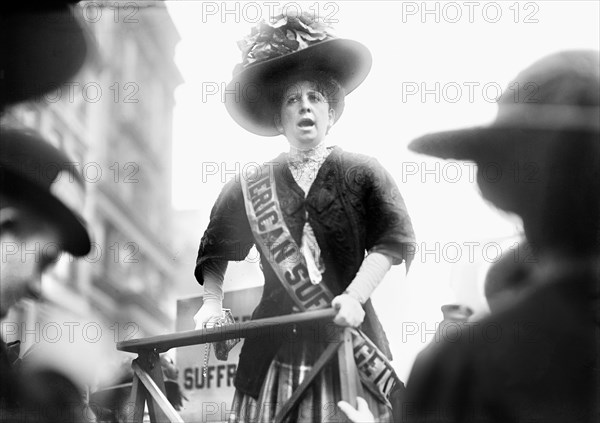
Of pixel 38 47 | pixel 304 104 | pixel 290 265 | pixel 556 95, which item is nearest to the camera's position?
pixel 290 265

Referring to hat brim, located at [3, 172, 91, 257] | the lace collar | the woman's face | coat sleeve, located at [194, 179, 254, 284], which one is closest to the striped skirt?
coat sleeve, located at [194, 179, 254, 284]

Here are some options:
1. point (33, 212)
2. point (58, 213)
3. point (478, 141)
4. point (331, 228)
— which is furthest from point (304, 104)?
point (33, 212)

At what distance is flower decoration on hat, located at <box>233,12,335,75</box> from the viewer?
19.6 ft

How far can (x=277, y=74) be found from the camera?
6.01 meters

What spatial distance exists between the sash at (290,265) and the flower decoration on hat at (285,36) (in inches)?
25.2

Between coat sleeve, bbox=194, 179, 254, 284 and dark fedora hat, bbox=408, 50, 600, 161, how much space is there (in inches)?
41.9

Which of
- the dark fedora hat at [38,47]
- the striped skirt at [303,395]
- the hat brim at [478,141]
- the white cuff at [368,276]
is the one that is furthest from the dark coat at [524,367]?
the dark fedora hat at [38,47]

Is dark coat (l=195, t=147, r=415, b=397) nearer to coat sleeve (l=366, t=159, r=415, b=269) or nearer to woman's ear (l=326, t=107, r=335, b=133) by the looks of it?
coat sleeve (l=366, t=159, r=415, b=269)

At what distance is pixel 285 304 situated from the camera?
18.8ft

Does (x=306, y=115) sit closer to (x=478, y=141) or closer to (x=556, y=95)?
(x=478, y=141)

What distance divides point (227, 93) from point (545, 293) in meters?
2.13

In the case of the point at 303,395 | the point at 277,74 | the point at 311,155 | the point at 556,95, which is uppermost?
the point at 277,74

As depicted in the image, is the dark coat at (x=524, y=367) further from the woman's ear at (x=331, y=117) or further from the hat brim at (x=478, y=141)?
the woman's ear at (x=331, y=117)

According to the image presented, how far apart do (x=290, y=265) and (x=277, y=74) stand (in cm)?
108
